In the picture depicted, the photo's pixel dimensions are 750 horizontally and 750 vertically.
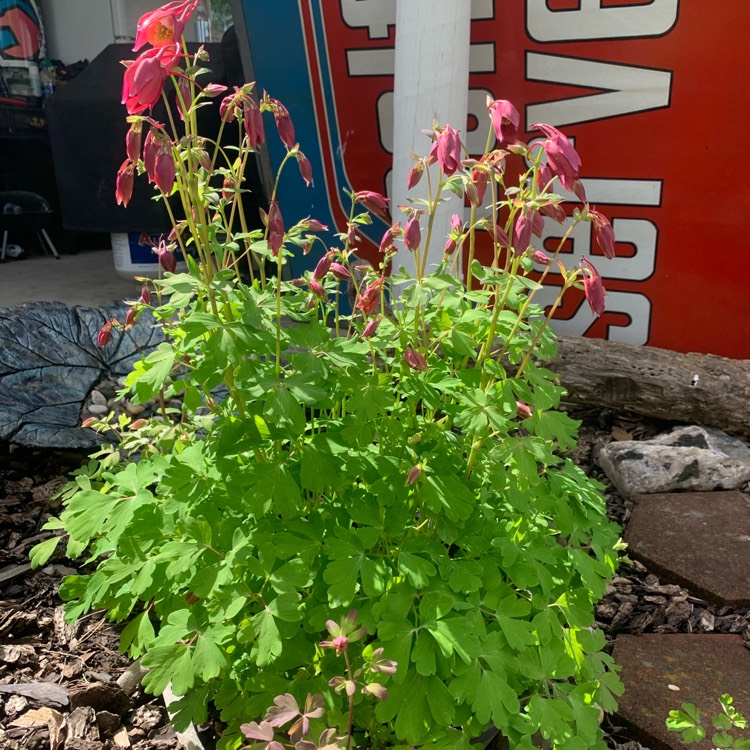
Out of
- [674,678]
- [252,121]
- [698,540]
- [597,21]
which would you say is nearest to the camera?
[252,121]

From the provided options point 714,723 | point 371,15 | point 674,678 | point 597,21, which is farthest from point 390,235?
point 371,15

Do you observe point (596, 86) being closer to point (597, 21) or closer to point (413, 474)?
point (597, 21)

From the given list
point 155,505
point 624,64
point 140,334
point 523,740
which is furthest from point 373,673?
point 624,64

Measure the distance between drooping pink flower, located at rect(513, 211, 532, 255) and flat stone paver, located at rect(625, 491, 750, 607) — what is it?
161 centimetres

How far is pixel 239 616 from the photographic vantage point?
1.35m

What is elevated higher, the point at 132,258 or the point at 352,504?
the point at 352,504

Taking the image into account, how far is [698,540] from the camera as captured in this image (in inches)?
98.0

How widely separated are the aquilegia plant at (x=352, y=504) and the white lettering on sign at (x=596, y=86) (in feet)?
7.94

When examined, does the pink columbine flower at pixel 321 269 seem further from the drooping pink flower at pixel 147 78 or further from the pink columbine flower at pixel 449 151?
the drooping pink flower at pixel 147 78

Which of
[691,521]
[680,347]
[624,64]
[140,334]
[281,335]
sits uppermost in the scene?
[624,64]

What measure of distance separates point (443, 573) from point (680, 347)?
2841 millimetres

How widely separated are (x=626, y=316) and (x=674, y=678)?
2.25 m

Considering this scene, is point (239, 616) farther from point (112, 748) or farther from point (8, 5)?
point (8, 5)

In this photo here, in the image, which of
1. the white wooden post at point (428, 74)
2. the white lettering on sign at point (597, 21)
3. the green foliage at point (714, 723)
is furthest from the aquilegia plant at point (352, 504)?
the white lettering on sign at point (597, 21)
